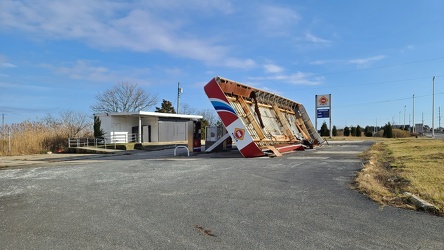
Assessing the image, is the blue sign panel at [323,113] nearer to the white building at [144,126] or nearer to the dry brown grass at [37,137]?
the white building at [144,126]

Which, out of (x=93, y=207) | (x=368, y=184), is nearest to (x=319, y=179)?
(x=368, y=184)

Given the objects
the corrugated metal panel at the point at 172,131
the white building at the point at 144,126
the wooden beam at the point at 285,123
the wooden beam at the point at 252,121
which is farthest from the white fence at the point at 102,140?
the wooden beam at the point at 252,121

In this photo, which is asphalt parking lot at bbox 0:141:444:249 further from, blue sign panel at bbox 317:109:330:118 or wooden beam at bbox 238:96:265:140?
blue sign panel at bbox 317:109:330:118

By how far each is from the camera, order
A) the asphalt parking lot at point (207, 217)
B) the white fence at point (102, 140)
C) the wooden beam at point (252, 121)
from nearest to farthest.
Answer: the asphalt parking lot at point (207, 217)
the wooden beam at point (252, 121)
the white fence at point (102, 140)

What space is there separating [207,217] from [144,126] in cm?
2966

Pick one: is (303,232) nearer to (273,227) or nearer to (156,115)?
(273,227)

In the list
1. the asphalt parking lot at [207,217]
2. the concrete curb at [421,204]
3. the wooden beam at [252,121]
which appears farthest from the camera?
the wooden beam at [252,121]

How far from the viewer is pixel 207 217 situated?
506cm

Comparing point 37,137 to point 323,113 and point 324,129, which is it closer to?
point 323,113

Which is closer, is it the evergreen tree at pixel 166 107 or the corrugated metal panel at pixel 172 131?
the corrugated metal panel at pixel 172 131

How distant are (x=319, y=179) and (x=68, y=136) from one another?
1026 inches

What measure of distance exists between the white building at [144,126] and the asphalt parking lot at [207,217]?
22953 millimetres

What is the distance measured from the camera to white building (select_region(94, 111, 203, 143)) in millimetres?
31109

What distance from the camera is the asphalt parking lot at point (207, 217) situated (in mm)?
3971
